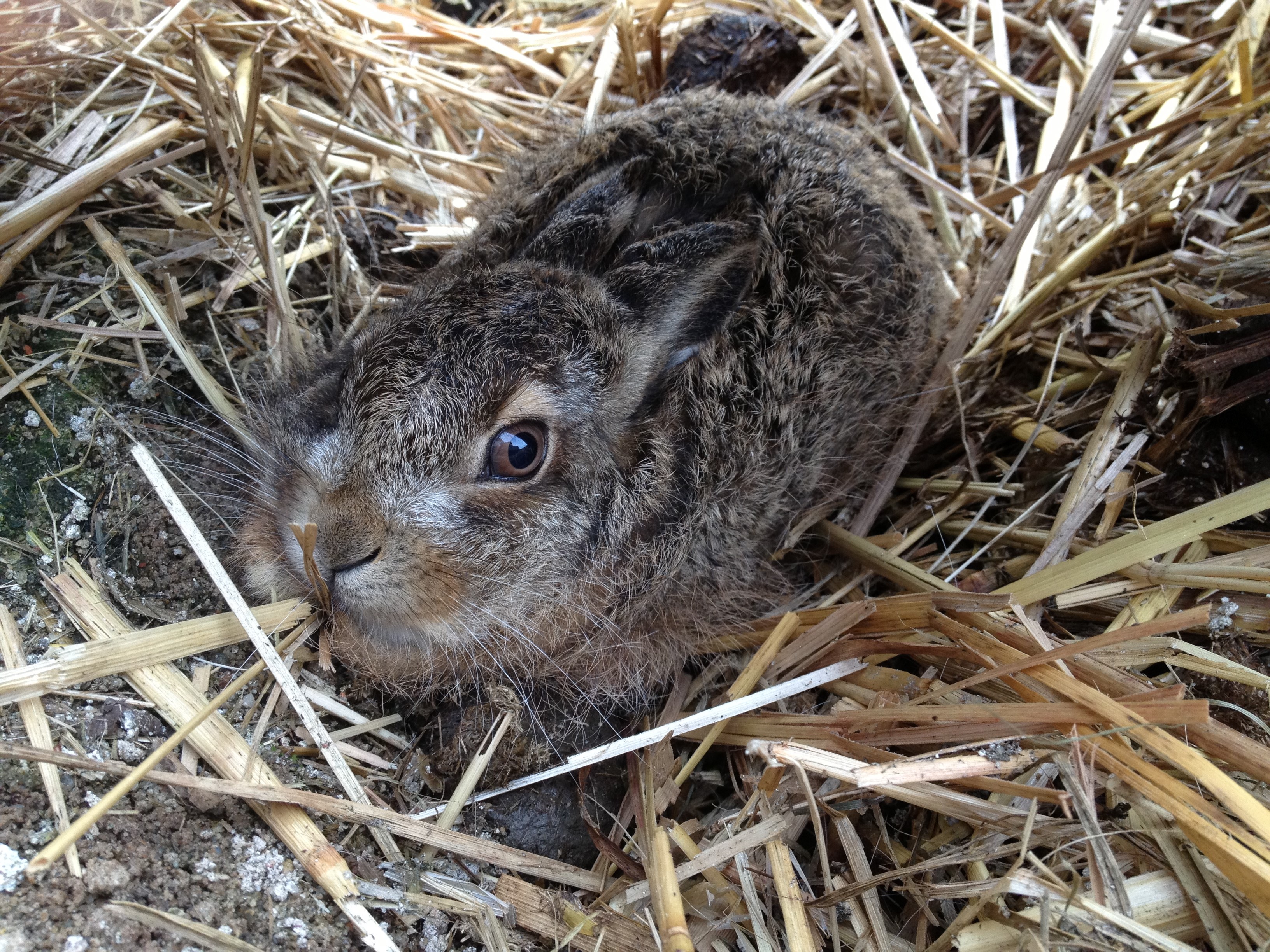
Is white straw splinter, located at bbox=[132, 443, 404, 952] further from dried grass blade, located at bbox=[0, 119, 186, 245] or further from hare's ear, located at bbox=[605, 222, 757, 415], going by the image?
hare's ear, located at bbox=[605, 222, 757, 415]

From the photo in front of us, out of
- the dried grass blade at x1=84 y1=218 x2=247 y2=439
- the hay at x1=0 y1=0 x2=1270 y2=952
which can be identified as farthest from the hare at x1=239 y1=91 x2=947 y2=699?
the hay at x1=0 y1=0 x2=1270 y2=952

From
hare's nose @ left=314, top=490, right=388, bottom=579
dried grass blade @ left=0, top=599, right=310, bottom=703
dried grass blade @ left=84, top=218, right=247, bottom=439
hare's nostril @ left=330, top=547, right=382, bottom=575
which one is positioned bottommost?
dried grass blade @ left=0, top=599, right=310, bottom=703

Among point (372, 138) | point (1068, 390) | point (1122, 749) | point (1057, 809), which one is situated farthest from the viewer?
point (372, 138)

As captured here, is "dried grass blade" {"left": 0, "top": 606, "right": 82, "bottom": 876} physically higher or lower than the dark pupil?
lower

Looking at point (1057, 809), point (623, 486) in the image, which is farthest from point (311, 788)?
point (1057, 809)

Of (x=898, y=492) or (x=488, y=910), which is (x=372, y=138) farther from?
(x=488, y=910)

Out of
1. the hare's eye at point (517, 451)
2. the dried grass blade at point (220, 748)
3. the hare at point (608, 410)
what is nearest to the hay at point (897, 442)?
the dried grass blade at point (220, 748)

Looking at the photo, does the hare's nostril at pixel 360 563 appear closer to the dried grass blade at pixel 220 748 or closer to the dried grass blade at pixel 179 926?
the dried grass blade at pixel 220 748

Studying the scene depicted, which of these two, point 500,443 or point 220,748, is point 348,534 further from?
point 220,748
